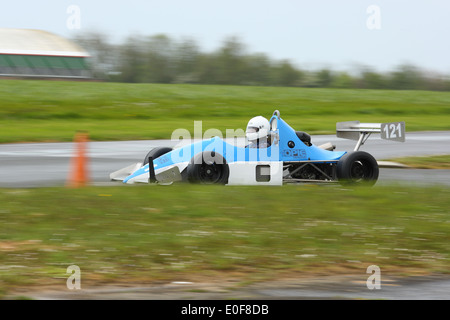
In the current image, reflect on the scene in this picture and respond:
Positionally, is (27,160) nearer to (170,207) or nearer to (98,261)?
(170,207)

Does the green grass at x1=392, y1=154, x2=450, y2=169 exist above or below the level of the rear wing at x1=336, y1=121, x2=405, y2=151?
below

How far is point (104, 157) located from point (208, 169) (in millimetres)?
6714

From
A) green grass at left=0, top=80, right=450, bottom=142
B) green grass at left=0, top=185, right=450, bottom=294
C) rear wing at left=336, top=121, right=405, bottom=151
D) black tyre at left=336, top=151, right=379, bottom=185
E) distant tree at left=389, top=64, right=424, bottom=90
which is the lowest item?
green grass at left=0, top=185, right=450, bottom=294

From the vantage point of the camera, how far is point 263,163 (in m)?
12.3

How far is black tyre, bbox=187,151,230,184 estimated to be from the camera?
11.8m

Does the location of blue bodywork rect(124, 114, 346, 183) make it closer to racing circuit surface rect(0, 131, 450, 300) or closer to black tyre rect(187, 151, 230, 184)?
black tyre rect(187, 151, 230, 184)

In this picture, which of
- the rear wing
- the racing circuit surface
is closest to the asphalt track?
the racing circuit surface

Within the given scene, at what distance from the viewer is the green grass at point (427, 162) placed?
1744 centimetres

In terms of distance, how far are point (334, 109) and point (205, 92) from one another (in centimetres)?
839

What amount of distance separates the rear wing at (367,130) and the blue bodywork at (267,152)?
760mm

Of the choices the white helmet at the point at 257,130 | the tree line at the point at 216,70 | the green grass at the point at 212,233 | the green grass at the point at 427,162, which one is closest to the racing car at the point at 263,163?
the white helmet at the point at 257,130

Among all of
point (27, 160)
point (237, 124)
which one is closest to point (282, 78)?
point (237, 124)

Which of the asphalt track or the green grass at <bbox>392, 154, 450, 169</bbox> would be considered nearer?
the asphalt track

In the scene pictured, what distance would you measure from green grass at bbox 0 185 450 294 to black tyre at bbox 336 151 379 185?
33.8 inches
